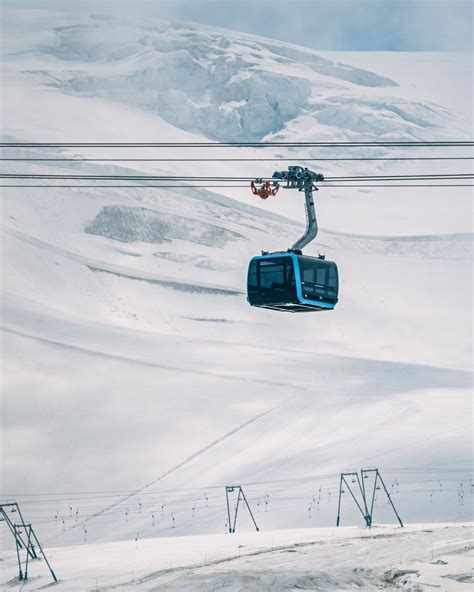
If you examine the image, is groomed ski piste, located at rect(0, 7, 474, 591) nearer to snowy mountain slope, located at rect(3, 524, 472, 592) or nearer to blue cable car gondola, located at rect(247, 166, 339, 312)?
snowy mountain slope, located at rect(3, 524, 472, 592)

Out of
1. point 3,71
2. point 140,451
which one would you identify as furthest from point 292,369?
point 3,71

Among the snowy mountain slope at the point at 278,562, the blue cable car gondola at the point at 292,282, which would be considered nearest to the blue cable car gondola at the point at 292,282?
the blue cable car gondola at the point at 292,282

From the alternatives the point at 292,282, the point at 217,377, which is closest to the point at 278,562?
the point at 292,282

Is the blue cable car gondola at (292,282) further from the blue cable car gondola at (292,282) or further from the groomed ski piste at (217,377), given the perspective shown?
the groomed ski piste at (217,377)

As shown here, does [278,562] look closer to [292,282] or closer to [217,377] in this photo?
[292,282]

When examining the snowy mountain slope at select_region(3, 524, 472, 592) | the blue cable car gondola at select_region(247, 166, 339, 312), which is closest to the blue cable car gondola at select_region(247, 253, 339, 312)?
the blue cable car gondola at select_region(247, 166, 339, 312)

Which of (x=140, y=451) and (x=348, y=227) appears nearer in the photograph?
(x=140, y=451)

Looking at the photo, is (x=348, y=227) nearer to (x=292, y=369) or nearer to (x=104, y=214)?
(x=104, y=214)

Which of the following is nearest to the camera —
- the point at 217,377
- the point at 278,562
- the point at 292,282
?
the point at 292,282
